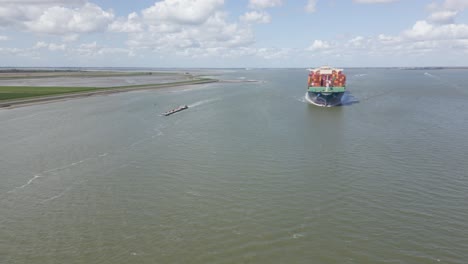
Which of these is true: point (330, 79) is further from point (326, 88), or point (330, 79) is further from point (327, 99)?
point (327, 99)

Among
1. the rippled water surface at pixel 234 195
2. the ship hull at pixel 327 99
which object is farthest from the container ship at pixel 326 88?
the rippled water surface at pixel 234 195

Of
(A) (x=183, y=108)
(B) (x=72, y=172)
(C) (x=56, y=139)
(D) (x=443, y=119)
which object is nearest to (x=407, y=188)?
(B) (x=72, y=172)

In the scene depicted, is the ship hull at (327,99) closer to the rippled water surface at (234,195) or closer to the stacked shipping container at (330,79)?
the stacked shipping container at (330,79)

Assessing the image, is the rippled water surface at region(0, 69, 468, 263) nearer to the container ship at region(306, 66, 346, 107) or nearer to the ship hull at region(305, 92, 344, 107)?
the ship hull at region(305, 92, 344, 107)

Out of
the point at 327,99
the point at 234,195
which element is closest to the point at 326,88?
the point at 327,99

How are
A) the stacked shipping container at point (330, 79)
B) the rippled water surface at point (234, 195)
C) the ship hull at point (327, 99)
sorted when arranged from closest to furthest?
the rippled water surface at point (234, 195)
the ship hull at point (327, 99)
the stacked shipping container at point (330, 79)

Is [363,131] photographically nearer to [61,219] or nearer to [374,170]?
[374,170]
